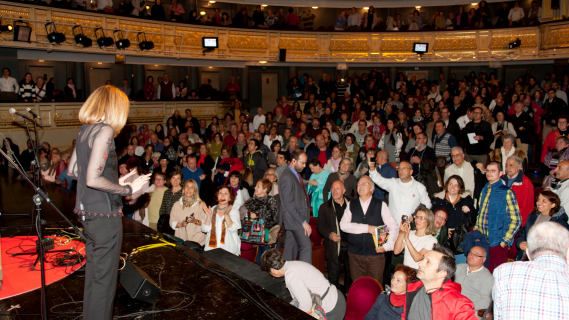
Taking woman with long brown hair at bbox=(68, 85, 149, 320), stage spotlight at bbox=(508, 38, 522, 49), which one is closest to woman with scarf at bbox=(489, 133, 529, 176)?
woman with long brown hair at bbox=(68, 85, 149, 320)

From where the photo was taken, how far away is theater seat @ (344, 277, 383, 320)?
3.82m

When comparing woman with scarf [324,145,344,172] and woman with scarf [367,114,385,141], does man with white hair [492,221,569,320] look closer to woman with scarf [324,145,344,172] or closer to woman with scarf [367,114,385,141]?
woman with scarf [324,145,344,172]

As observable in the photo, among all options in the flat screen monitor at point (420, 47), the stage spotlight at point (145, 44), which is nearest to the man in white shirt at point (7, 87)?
the stage spotlight at point (145, 44)

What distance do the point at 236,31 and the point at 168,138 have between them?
272 inches

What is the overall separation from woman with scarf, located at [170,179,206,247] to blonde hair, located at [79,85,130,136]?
298cm

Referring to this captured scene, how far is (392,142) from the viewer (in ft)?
26.7

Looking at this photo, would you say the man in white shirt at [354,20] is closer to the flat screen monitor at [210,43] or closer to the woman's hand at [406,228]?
the flat screen monitor at [210,43]

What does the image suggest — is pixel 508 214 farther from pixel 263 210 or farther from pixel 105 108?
pixel 105 108

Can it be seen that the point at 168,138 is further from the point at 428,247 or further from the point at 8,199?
the point at 428,247

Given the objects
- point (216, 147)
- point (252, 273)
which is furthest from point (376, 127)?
point (252, 273)

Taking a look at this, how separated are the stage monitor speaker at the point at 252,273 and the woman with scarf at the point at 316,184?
2432 millimetres

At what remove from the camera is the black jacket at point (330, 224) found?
5023 mm

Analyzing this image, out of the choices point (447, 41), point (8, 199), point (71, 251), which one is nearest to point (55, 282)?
point (71, 251)

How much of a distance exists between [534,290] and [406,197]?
3.09 m
